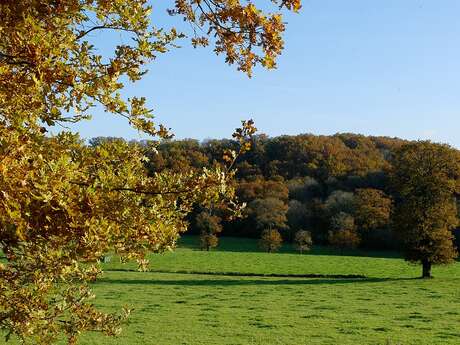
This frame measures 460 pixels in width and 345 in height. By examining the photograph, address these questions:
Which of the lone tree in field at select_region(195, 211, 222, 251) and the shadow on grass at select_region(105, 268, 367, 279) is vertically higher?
the lone tree in field at select_region(195, 211, 222, 251)

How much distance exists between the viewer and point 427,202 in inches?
1747

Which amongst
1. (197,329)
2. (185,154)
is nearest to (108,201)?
(197,329)

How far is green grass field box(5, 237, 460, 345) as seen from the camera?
2172 cm

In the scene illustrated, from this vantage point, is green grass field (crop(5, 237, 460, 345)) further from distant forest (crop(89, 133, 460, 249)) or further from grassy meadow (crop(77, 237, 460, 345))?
distant forest (crop(89, 133, 460, 249))

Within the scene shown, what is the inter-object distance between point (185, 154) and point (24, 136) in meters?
91.2

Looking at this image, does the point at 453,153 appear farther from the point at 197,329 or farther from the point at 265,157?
the point at 265,157

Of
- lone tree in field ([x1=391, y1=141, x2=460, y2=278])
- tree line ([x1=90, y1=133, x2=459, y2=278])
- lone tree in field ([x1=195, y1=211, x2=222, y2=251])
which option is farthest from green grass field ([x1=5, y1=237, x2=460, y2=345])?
lone tree in field ([x1=195, y1=211, x2=222, y2=251])

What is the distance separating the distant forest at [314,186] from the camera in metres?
81.4

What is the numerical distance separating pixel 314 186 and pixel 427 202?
56.1m

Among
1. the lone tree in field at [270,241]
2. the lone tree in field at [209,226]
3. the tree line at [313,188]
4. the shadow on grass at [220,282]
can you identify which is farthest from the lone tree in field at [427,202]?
the lone tree in field at [209,226]

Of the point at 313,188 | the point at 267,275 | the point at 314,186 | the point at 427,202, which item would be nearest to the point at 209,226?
the point at 313,188

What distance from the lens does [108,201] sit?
17.4ft

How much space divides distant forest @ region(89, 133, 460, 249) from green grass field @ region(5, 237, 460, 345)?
2568 centimetres

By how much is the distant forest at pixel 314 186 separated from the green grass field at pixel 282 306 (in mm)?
25679
